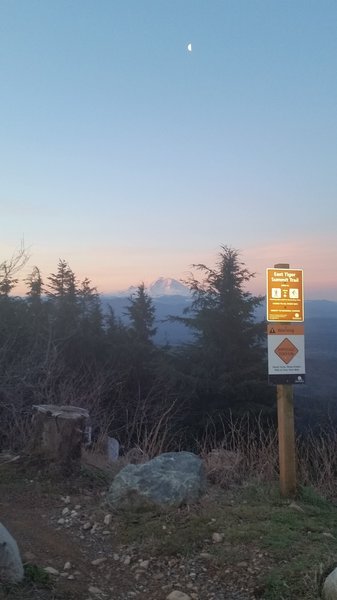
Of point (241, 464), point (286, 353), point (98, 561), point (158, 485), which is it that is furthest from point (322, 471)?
point (98, 561)

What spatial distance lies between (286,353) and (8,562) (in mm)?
3115

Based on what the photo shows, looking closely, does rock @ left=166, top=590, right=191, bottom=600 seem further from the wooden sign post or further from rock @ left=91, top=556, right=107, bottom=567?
the wooden sign post

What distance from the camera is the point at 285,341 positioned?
571 centimetres

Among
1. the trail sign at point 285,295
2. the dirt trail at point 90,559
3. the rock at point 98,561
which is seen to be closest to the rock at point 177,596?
the dirt trail at point 90,559

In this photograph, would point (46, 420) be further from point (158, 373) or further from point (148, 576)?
point (158, 373)

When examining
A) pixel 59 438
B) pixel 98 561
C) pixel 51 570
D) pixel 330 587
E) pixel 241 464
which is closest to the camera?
pixel 330 587

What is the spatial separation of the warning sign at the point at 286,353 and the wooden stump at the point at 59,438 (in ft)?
7.82

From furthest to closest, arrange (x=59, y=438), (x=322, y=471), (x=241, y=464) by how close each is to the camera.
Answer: (x=241, y=464)
(x=322, y=471)
(x=59, y=438)

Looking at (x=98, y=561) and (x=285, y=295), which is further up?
(x=285, y=295)

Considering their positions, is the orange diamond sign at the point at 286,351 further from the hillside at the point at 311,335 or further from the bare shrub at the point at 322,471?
the hillside at the point at 311,335

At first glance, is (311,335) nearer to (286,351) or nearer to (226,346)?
(226,346)

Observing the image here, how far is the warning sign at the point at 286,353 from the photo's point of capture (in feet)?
18.6

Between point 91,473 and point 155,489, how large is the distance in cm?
141

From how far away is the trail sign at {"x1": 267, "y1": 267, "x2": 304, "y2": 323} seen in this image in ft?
18.3
